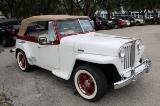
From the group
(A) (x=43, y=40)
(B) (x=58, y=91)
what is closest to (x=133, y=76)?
(B) (x=58, y=91)

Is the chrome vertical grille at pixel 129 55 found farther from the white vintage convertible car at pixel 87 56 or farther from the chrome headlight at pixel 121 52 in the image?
the chrome headlight at pixel 121 52

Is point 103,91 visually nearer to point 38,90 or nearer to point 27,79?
point 38,90

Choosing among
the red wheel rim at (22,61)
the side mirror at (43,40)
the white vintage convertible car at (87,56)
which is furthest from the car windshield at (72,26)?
the red wheel rim at (22,61)

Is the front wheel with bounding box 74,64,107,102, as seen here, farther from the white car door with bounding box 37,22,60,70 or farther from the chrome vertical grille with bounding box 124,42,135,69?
the white car door with bounding box 37,22,60,70

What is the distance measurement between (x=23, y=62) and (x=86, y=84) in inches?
115

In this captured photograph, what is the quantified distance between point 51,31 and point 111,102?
2.22 metres

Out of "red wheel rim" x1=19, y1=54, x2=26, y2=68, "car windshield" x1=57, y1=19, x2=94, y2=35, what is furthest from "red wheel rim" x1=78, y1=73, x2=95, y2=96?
"red wheel rim" x1=19, y1=54, x2=26, y2=68

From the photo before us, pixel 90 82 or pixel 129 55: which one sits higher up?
pixel 129 55

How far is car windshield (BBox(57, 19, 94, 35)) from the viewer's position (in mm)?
4980

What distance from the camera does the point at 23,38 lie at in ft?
20.3

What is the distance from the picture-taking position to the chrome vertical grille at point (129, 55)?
13.4ft

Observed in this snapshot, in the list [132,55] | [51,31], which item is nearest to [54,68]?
[51,31]

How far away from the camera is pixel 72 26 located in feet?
17.0

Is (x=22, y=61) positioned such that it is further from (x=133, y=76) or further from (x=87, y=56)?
(x=133, y=76)
